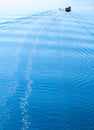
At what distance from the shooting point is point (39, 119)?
358 inches

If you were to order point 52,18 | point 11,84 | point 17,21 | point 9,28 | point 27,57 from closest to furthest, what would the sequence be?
1. point 11,84
2. point 27,57
3. point 9,28
4. point 17,21
5. point 52,18

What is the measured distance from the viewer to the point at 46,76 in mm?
11867

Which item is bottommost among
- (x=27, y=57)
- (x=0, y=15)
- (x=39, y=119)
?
(x=39, y=119)

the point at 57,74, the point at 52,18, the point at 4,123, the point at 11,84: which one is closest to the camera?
the point at 4,123

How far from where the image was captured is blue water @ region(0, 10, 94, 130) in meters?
9.12

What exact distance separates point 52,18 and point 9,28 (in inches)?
179

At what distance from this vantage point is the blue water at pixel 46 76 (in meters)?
9.12

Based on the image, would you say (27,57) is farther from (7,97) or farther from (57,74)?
(7,97)

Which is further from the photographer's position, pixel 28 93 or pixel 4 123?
pixel 28 93

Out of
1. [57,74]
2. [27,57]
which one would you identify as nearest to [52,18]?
[27,57]

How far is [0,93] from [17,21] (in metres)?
9.69

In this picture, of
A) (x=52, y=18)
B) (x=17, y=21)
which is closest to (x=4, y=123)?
(x=17, y=21)

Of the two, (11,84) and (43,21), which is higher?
(43,21)

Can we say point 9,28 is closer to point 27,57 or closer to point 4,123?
point 27,57
